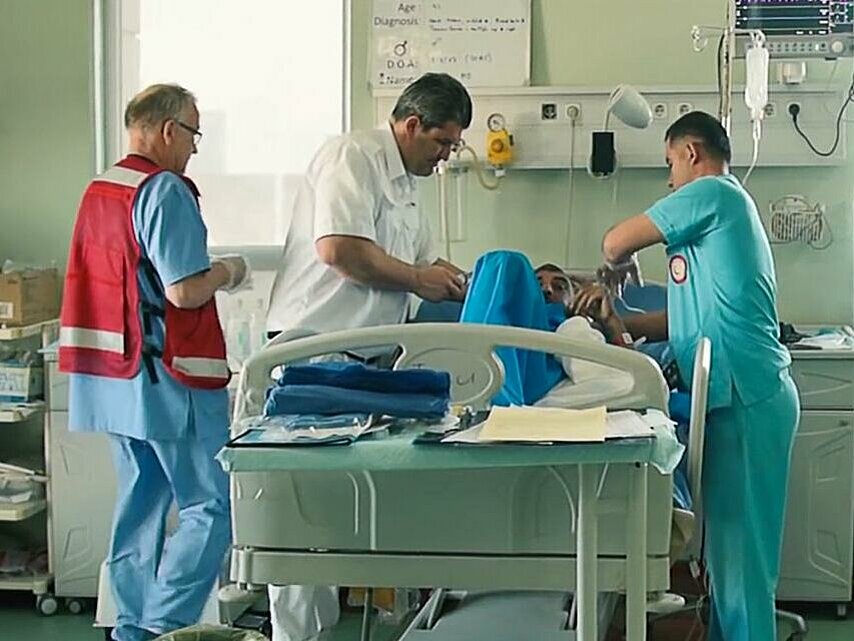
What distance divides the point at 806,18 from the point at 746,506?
5.37ft

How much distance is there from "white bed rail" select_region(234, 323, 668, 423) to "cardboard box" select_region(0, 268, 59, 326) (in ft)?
5.62

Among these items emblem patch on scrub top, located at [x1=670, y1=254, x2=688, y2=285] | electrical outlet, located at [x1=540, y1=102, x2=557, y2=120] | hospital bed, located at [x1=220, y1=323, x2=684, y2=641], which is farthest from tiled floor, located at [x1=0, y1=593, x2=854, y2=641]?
electrical outlet, located at [x1=540, y1=102, x2=557, y2=120]

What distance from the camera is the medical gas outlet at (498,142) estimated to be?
386 centimetres

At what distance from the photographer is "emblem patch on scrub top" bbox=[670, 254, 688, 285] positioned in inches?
116

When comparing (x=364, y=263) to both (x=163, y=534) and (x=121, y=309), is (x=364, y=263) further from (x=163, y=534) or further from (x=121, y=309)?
(x=163, y=534)

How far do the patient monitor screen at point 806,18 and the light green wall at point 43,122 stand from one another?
83.2 inches

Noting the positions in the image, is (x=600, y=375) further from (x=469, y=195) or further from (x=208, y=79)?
(x=208, y=79)

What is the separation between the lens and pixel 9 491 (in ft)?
12.1

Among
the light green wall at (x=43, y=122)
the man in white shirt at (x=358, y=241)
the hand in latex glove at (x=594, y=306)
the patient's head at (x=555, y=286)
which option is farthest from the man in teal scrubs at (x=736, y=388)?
the light green wall at (x=43, y=122)

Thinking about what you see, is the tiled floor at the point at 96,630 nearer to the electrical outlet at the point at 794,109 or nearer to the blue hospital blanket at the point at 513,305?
the blue hospital blanket at the point at 513,305

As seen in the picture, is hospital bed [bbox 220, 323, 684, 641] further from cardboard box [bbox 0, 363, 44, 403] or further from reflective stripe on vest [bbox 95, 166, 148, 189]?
cardboard box [bbox 0, 363, 44, 403]

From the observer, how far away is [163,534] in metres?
3.20

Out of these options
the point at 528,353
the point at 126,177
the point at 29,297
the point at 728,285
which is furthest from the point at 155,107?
the point at 728,285

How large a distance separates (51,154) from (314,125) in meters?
0.87
